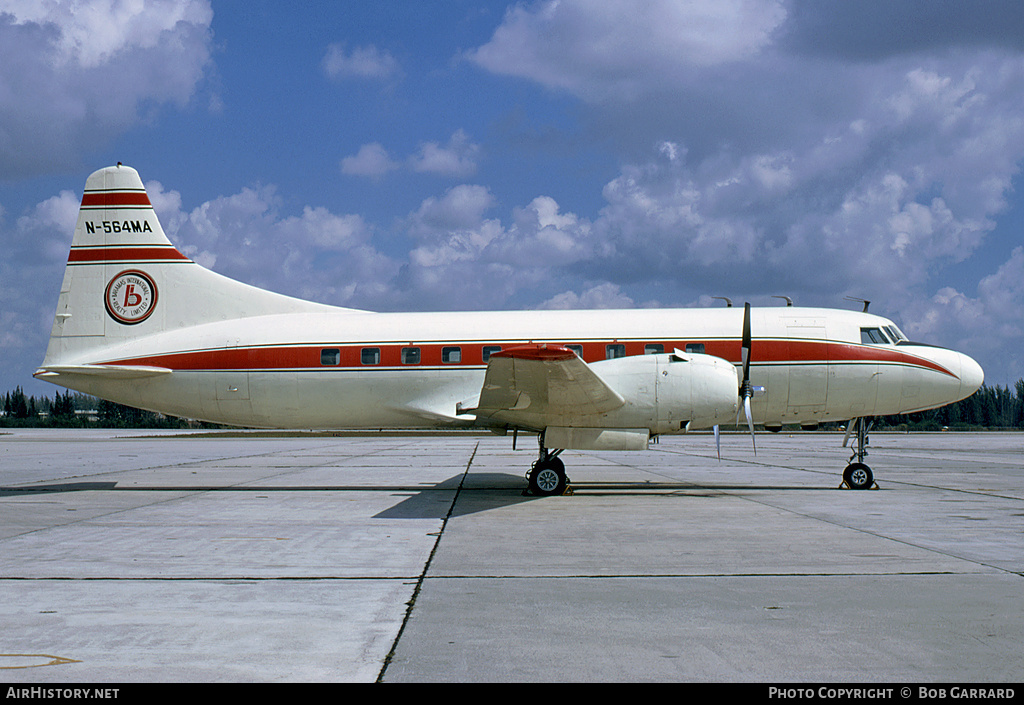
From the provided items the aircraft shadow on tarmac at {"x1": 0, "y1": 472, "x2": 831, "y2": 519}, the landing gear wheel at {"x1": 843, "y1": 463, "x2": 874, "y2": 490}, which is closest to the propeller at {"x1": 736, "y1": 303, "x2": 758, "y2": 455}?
the aircraft shadow on tarmac at {"x1": 0, "y1": 472, "x2": 831, "y2": 519}

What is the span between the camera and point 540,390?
45.6 ft

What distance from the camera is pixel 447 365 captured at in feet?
53.9

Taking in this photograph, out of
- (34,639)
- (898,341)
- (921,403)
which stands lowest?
(34,639)

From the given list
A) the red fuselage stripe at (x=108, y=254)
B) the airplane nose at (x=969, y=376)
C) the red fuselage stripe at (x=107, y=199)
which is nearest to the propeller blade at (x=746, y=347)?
the airplane nose at (x=969, y=376)

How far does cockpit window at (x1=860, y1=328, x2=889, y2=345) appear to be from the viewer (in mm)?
16531

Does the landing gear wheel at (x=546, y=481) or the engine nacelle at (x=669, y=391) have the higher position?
the engine nacelle at (x=669, y=391)

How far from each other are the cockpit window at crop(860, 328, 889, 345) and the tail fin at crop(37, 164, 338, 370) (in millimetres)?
11908

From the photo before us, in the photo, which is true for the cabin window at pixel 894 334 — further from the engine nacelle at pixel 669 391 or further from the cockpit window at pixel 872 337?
the engine nacelle at pixel 669 391

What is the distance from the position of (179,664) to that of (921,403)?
52.1 ft

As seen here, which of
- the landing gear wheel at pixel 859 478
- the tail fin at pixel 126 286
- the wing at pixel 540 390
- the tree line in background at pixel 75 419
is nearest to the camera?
the wing at pixel 540 390

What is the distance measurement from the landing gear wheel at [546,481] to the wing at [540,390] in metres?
0.85

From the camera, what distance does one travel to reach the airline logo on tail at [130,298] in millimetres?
17578

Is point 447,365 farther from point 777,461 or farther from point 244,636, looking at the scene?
point 777,461
